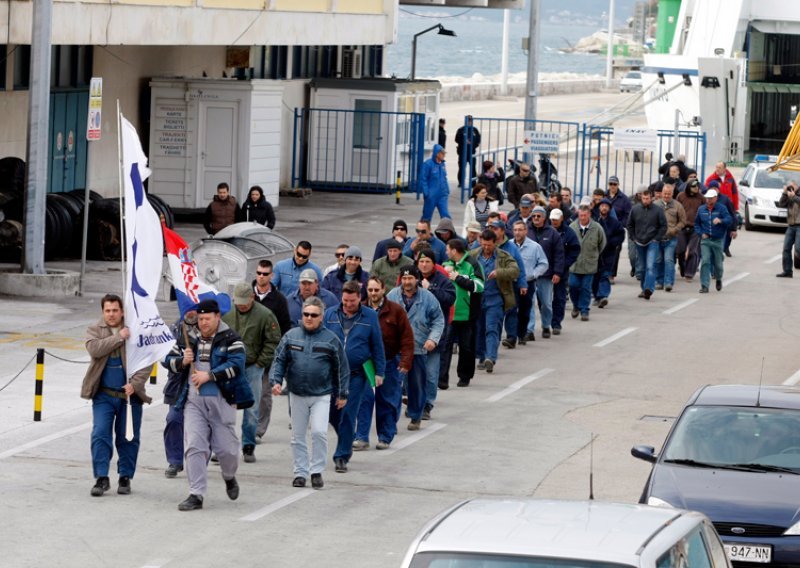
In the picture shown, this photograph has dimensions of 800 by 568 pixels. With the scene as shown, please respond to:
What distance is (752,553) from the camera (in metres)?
10.3

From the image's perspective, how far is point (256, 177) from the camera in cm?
3344

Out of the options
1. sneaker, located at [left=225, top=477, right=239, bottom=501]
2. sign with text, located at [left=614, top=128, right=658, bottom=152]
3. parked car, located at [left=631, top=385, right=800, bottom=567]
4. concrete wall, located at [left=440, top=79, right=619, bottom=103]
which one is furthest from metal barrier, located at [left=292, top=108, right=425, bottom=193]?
concrete wall, located at [left=440, top=79, right=619, bottom=103]

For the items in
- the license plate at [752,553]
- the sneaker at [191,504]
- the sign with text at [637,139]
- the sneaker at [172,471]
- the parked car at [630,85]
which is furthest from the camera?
the parked car at [630,85]

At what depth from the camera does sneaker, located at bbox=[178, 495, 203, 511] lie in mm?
12477

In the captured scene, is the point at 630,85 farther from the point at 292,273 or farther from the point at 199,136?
the point at 292,273

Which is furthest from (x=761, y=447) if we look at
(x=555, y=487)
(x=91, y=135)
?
(x=91, y=135)

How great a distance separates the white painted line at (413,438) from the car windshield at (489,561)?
8.19m

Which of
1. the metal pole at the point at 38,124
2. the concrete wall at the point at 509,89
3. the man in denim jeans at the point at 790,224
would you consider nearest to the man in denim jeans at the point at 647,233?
the man in denim jeans at the point at 790,224

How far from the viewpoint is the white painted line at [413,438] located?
594 inches

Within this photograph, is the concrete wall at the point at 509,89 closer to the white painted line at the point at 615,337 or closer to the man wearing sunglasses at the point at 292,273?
the white painted line at the point at 615,337

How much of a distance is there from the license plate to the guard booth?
29603 millimetres

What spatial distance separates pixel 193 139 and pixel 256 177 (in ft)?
5.07

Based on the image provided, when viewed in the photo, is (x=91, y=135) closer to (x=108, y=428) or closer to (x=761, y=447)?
(x=108, y=428)

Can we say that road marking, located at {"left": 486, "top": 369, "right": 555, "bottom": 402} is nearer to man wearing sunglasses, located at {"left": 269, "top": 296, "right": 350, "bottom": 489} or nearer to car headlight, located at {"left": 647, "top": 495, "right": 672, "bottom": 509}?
man wearing sunglasses, located at {"left": 269, "top": 296, "right": 350, "bottom": 489}
